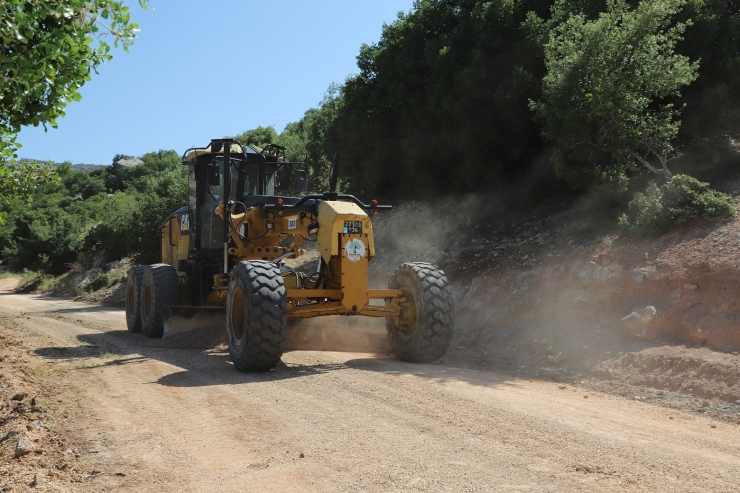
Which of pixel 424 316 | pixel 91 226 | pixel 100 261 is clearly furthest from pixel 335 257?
pixel 91 226

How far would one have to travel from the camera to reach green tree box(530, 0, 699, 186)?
12898 mm

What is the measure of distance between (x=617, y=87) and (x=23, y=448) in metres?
11.3

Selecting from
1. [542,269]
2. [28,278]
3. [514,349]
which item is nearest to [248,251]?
[514,349]

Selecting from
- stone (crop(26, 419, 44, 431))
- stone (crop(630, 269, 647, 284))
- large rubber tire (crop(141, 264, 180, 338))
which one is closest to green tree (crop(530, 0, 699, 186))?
stone (crop(630, 269, 647, 284))

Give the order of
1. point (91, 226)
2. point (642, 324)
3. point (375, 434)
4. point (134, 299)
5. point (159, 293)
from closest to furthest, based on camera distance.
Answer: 1. point (375, 434)
2. point (642, 324)
3. point (159, 293)
4. point (134, 299)
5. point (91, 226)

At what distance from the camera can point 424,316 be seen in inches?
382

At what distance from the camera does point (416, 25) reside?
2006cm

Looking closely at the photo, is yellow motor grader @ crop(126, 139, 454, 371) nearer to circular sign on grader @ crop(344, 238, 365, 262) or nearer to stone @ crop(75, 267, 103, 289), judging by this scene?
circular sign on grader @ crop(344, 238, 365, 262)

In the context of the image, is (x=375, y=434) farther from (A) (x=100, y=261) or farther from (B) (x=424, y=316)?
(A) (x=100, y=261)

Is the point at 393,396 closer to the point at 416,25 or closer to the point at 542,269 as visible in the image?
the point at 542,269

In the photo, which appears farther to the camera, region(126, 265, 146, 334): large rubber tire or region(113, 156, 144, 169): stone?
region(113, 156, 144, 169): stone

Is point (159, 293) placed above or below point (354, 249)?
below

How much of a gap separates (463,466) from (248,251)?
7382 millimetres

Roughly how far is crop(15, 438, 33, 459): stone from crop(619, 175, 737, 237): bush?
9993 mm
